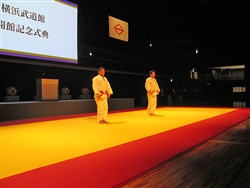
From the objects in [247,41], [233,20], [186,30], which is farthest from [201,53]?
[233,20]

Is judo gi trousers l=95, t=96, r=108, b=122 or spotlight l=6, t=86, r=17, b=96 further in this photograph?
spotlight l=6, t=86, r=17, b=96

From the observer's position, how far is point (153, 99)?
668 centimetres

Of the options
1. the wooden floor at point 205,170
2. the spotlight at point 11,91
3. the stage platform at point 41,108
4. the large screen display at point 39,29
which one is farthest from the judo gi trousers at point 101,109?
the spotlight at point 11,91

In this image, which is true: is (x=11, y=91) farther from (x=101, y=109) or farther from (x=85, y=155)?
(x=85, y=155)

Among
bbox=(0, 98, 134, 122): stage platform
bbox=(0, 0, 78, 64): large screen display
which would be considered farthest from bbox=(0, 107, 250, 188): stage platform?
bbox=(0, 0, 78, 64): large screen display

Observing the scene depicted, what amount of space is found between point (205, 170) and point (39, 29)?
5.42 metres

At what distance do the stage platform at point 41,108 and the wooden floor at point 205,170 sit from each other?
441cm

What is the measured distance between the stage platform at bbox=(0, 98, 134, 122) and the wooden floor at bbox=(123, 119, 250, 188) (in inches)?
173

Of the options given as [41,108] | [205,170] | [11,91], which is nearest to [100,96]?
[41,108]

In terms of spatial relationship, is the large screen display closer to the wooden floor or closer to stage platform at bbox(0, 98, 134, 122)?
stage platform at bbox(0, 98, 134, 122)

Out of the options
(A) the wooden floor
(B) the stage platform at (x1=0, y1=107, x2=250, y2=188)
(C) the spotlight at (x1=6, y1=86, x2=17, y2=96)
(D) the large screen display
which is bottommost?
(A) the wooden floor

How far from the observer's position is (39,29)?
5.89 m

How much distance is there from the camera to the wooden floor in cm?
172

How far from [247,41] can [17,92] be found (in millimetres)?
12053
